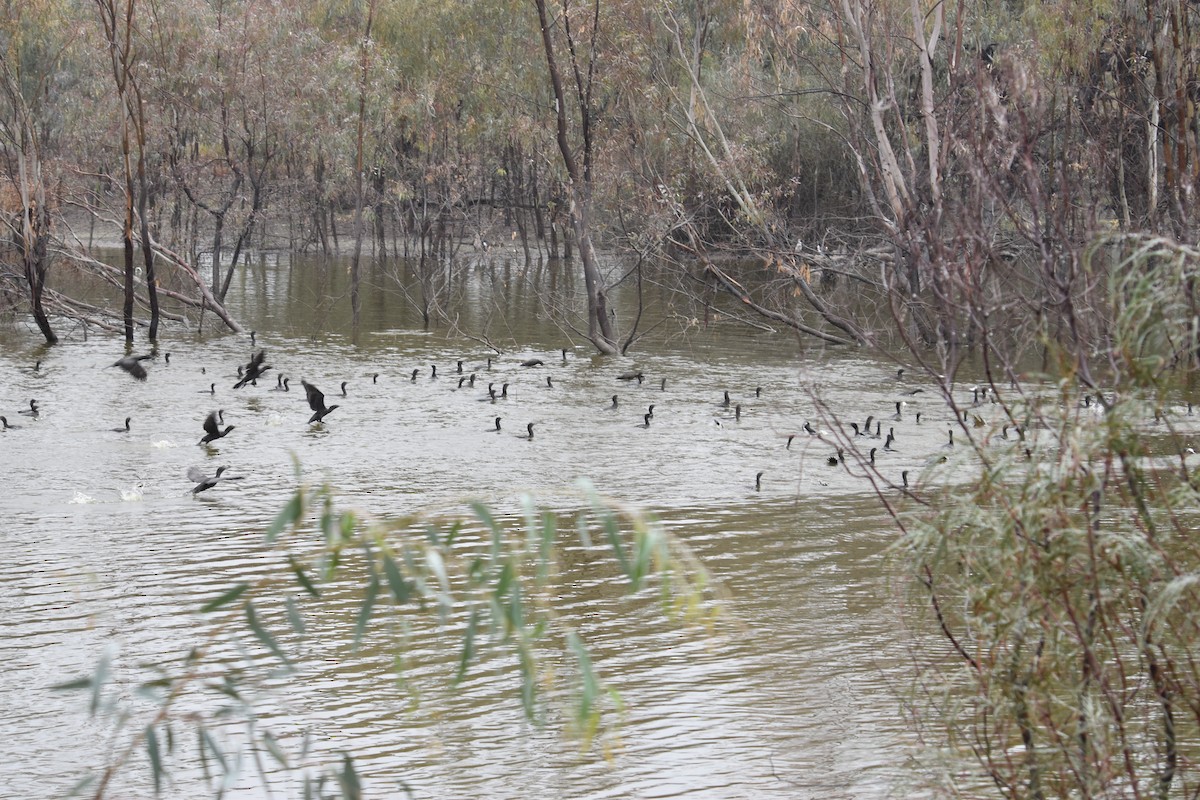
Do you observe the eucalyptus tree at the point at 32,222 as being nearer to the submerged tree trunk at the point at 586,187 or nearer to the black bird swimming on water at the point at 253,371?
the black bird swimming on water at the point at 253,371

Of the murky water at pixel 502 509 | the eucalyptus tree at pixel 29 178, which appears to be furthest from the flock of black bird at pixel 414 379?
the eucalyptus tree at pixel 29 178

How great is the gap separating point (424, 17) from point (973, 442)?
29.8m

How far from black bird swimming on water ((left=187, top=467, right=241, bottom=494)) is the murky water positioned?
13 cm

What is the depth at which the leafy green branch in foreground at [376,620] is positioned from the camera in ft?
10.3

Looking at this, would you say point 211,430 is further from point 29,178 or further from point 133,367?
point 29,178

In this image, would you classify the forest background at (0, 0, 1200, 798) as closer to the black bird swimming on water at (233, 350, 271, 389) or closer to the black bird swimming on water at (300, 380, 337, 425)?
the black bird swimming on water at (300, 380, 337, 425)

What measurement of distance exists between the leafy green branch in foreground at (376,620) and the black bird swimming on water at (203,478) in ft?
3.08

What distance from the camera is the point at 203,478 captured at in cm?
1126

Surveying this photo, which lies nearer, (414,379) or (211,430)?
(211,430)

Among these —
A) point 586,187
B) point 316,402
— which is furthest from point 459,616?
point 586,187

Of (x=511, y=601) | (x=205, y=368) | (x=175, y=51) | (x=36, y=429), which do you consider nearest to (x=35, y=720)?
(x=511, y=601)

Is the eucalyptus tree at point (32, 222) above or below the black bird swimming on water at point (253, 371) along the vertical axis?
above

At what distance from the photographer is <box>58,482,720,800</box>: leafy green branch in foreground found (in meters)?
3.13

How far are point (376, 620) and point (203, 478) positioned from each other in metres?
4.14
